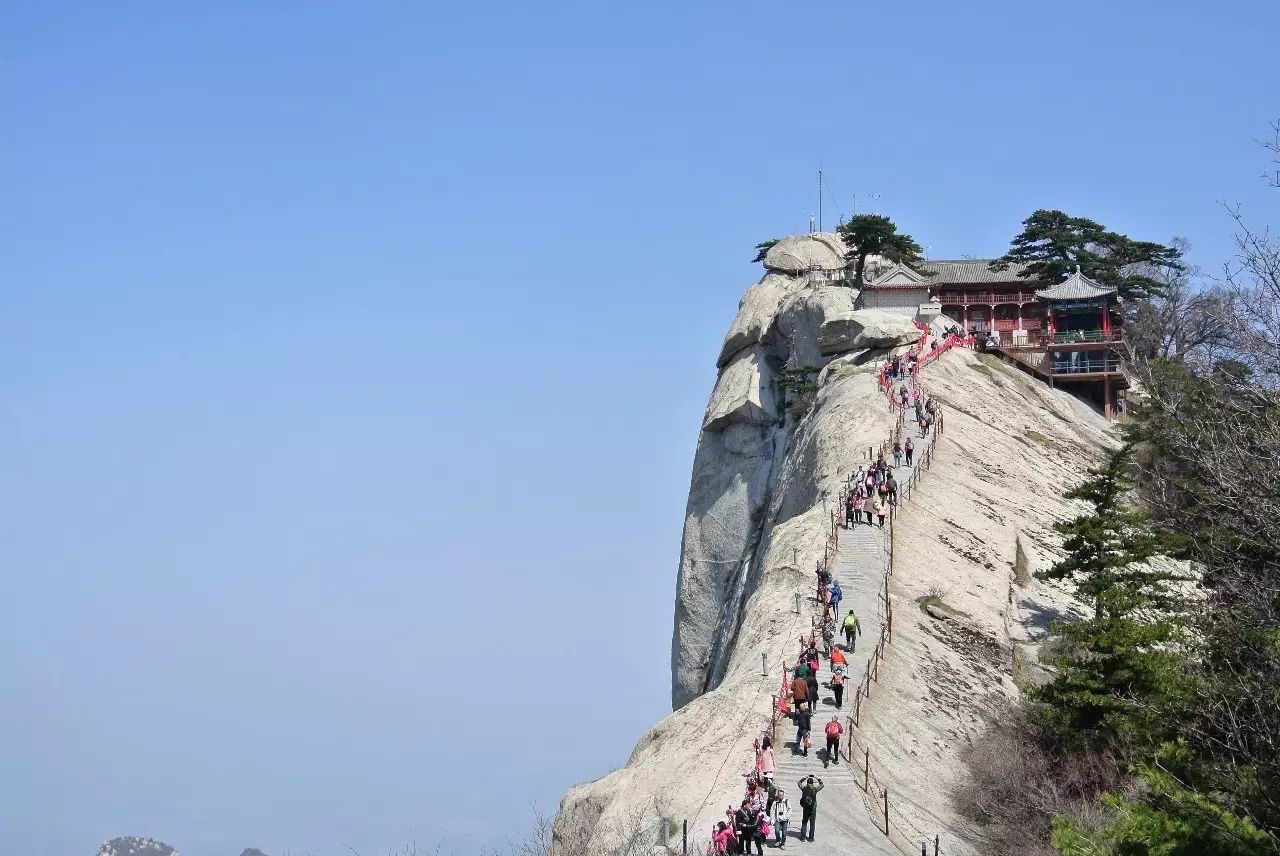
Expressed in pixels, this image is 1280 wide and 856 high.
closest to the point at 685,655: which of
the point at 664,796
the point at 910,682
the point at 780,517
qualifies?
the point at 780,517

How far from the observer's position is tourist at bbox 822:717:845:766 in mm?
30062

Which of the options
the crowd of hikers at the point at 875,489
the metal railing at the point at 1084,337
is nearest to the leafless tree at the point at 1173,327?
the metal railing at the point at 1084,337

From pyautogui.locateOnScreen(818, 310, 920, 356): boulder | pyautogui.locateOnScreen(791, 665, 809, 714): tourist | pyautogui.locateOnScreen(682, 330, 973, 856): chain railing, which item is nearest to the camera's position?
pyautogui.locateOnScreen(682, 330, 973, 856): chain railing

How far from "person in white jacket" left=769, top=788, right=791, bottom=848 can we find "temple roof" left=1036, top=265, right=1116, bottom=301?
58.7m

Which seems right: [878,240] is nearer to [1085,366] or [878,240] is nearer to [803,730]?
[1085,366]

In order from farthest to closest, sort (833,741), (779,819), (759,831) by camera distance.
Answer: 1. (833,741)
2. (779,819)
3. (759,831)

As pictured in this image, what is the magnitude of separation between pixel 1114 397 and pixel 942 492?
32232 millimetres

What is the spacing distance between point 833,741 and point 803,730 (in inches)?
36.5

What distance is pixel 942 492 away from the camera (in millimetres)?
49688

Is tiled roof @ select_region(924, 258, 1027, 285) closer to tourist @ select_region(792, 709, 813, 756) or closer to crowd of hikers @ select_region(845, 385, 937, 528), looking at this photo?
crowd of hikers @ select_region(845, 385, 937, 528)

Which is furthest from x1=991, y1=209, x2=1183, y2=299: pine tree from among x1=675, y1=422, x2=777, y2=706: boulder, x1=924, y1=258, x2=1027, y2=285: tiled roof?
x1=675, y1=422, x2=777, y2=706: boulder

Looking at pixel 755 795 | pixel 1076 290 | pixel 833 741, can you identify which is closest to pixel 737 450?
pixel 1076 290

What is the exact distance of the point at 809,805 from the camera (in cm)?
2689

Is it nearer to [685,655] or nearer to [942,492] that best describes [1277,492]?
[942,492]
